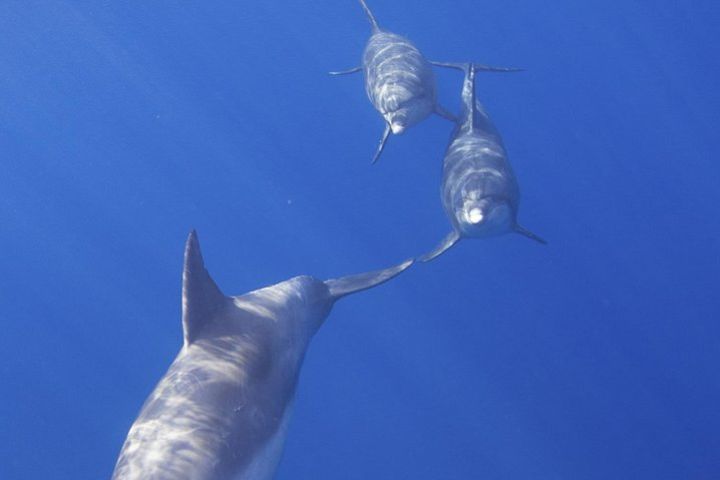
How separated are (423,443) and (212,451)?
45.0 ft

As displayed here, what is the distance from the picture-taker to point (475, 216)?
8250mm

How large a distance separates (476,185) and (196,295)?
14.0ft

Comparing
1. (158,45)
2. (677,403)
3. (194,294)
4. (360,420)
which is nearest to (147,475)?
(194,294)

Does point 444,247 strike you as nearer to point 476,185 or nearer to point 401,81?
point 476,185

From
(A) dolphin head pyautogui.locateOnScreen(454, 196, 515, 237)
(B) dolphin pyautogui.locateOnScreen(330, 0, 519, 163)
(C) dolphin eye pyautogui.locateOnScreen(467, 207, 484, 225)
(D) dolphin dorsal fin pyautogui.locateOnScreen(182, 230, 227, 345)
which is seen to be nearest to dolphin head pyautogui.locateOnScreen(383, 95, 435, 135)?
(B) dolphin pyautogui.locateOnScreen(330, 0, 519, 163)

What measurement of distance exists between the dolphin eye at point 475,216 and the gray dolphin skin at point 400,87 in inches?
80.0

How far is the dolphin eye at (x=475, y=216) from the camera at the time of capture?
27.0 ft

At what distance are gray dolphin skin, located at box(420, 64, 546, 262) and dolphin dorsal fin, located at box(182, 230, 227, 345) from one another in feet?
12.2

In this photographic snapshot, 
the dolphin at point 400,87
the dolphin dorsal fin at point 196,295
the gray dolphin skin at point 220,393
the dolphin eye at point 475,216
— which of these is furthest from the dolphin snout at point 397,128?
the dolphin dorsal fin at point 196,295

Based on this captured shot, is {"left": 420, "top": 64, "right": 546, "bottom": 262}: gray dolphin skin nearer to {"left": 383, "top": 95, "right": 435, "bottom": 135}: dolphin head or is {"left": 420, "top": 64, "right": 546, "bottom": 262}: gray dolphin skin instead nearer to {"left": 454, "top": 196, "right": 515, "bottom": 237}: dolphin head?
{"left": 454, "top": 196, "right": 515, "bottom": 237}: dolphin head

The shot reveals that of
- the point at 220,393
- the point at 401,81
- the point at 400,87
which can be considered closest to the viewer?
the point at 220,393

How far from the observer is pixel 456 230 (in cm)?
934

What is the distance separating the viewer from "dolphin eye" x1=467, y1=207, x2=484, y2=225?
8.23 m

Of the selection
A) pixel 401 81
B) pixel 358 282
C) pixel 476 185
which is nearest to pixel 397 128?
pixel 401 81
